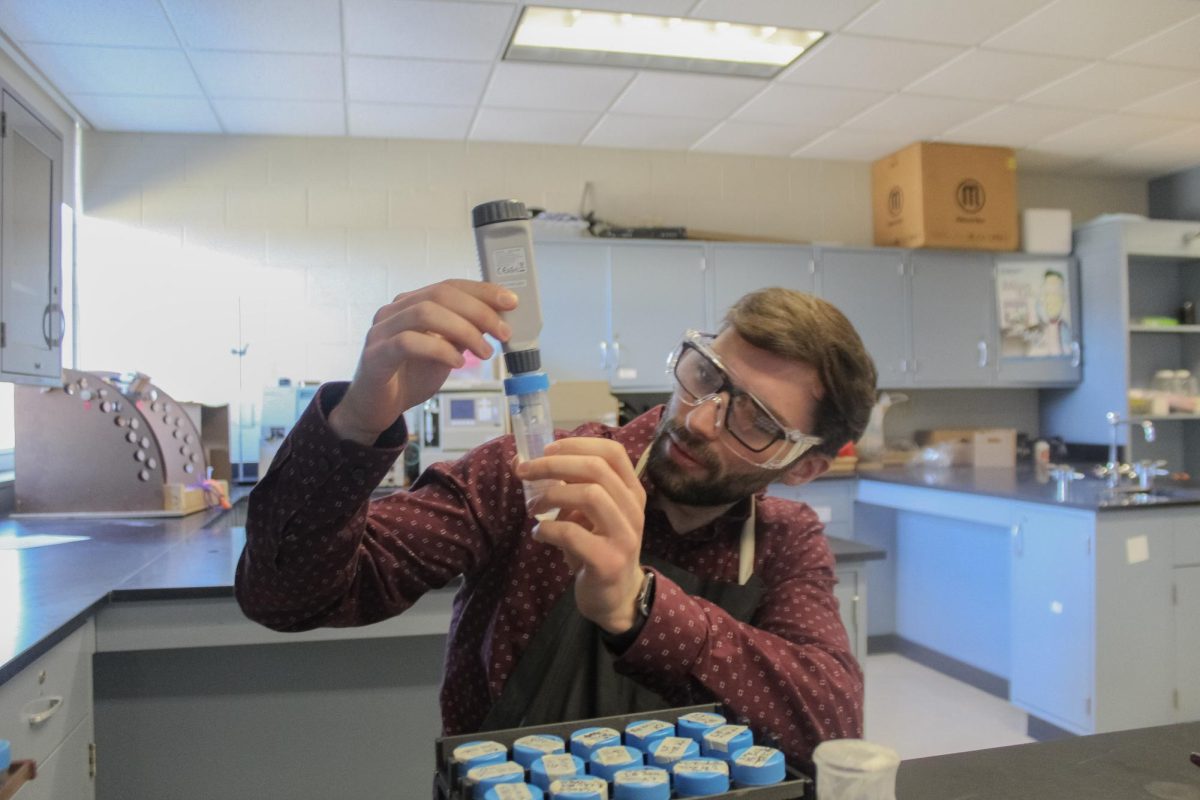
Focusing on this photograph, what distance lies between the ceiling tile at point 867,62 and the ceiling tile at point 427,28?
1.24m

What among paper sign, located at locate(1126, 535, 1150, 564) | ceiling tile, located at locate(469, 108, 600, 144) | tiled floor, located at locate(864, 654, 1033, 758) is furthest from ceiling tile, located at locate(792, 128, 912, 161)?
tiled floor, located at locate(864, 654, 1033, 758)

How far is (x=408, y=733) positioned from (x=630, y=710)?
1.36 metres

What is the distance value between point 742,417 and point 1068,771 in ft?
1.73

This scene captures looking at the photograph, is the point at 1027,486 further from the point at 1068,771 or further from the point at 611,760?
the point at 611,760

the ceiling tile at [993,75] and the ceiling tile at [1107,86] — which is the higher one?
the ceiling tile at [1107,86]

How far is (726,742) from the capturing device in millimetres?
730

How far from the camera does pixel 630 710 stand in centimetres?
100

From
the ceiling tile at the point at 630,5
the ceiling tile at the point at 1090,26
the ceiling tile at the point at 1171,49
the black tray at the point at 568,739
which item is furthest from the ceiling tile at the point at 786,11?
the black tray at the point at 568,739

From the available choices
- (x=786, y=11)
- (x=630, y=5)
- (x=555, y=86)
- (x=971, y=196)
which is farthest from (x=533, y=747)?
(x=971, y=196)

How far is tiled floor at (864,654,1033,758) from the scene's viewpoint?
3.25 m

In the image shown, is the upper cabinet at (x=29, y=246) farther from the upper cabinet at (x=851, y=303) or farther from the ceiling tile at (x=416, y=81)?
the upper cabinet at (x=851, y=303)

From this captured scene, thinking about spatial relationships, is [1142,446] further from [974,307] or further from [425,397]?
[425,397]

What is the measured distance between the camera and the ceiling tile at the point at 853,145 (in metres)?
4.46

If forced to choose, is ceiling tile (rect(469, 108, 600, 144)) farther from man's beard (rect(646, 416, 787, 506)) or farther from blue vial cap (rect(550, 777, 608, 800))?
blue vial cap (rect(550, 777, 608, 800))
